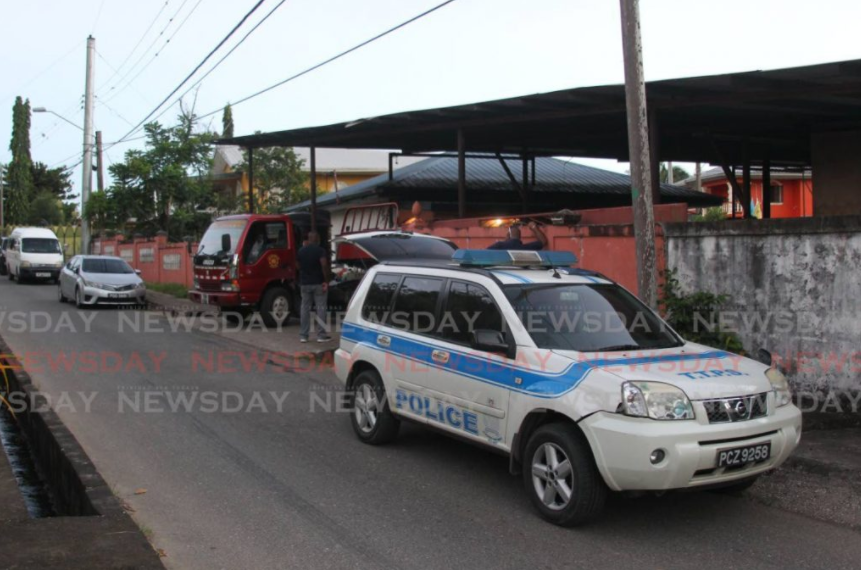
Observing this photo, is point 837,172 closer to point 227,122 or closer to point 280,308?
point 280,308

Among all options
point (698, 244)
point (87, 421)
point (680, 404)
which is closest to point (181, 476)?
point (87, 421)

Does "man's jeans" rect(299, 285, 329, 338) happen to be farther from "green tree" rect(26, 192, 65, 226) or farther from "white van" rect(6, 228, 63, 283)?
"green tree" rect(26, 192, 65, 226)

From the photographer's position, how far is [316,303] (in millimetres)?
14023

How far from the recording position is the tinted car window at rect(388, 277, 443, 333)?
6.91 metres

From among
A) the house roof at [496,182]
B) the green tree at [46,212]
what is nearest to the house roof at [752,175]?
the house roof at [496,182]

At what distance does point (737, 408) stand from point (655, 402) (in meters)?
0.61

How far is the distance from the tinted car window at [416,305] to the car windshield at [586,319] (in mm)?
851

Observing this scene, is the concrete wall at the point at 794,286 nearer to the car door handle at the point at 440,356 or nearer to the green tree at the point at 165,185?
the car door handle at the point at 440,356

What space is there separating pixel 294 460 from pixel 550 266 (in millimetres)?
2790

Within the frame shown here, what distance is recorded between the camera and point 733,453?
5.18 metres

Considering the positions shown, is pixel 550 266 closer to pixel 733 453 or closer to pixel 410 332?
pixel 410 332

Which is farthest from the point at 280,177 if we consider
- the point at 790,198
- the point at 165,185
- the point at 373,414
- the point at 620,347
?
the point at 620,347

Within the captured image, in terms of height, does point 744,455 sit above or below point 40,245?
below

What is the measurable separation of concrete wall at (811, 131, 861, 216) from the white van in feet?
87.6
